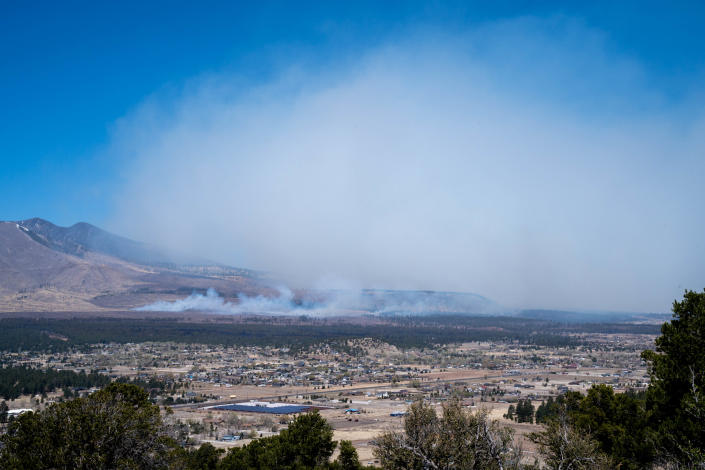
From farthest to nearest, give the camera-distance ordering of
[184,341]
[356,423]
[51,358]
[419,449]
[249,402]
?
[184,341]
[51,358]
[249,402]
[356,423]
[419,449]

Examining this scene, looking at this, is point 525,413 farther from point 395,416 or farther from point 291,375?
point 291,375

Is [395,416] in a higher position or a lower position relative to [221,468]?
lower

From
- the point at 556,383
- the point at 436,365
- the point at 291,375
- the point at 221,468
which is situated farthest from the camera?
the point at 436,365

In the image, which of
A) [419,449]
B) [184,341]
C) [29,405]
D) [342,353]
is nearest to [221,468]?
[419,449]

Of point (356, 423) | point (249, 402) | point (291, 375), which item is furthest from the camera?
point (291, 375)

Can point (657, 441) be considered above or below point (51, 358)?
above

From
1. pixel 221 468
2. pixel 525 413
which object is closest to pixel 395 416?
pixel 525 413

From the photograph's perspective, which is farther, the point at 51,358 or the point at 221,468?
the point at 51,358

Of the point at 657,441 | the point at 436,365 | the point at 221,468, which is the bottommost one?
the point at 436,365

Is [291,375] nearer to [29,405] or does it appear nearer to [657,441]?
[29,405]
